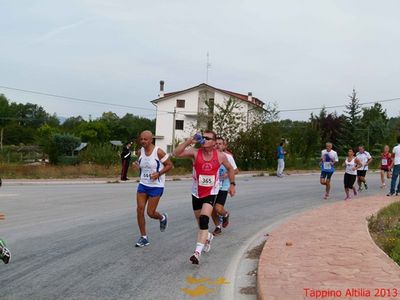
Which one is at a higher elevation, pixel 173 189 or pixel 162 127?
pixel 162 127

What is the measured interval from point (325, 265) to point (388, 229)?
4.07 metres

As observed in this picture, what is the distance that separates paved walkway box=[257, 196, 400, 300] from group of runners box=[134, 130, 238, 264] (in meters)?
1.01

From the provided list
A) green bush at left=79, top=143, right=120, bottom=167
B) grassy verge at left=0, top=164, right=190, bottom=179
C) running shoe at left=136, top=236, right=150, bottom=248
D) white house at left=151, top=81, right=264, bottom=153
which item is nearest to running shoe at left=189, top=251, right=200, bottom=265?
running shoe at left=136, top=236, right=150, bottom=248

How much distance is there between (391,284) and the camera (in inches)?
215

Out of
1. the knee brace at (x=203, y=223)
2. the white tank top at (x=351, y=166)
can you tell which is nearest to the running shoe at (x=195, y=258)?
the knee brace at (x=203, y=223)

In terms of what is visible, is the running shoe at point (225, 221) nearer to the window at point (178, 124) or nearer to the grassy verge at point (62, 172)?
the grassy verge at point (62, 172)

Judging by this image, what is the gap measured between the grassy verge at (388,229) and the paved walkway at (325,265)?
0.22m

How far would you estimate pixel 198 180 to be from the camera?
24.2ft

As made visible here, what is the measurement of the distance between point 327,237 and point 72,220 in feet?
17.4

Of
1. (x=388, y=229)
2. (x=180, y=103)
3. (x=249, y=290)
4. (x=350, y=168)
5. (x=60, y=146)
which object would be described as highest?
(x=180, y=103)

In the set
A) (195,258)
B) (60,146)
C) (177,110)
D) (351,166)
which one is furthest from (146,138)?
(177,110)

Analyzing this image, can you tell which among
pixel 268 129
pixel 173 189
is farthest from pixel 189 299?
pixel 268 129

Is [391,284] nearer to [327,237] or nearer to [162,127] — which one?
[327,237]

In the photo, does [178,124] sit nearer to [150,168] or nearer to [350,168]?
[350,168]
